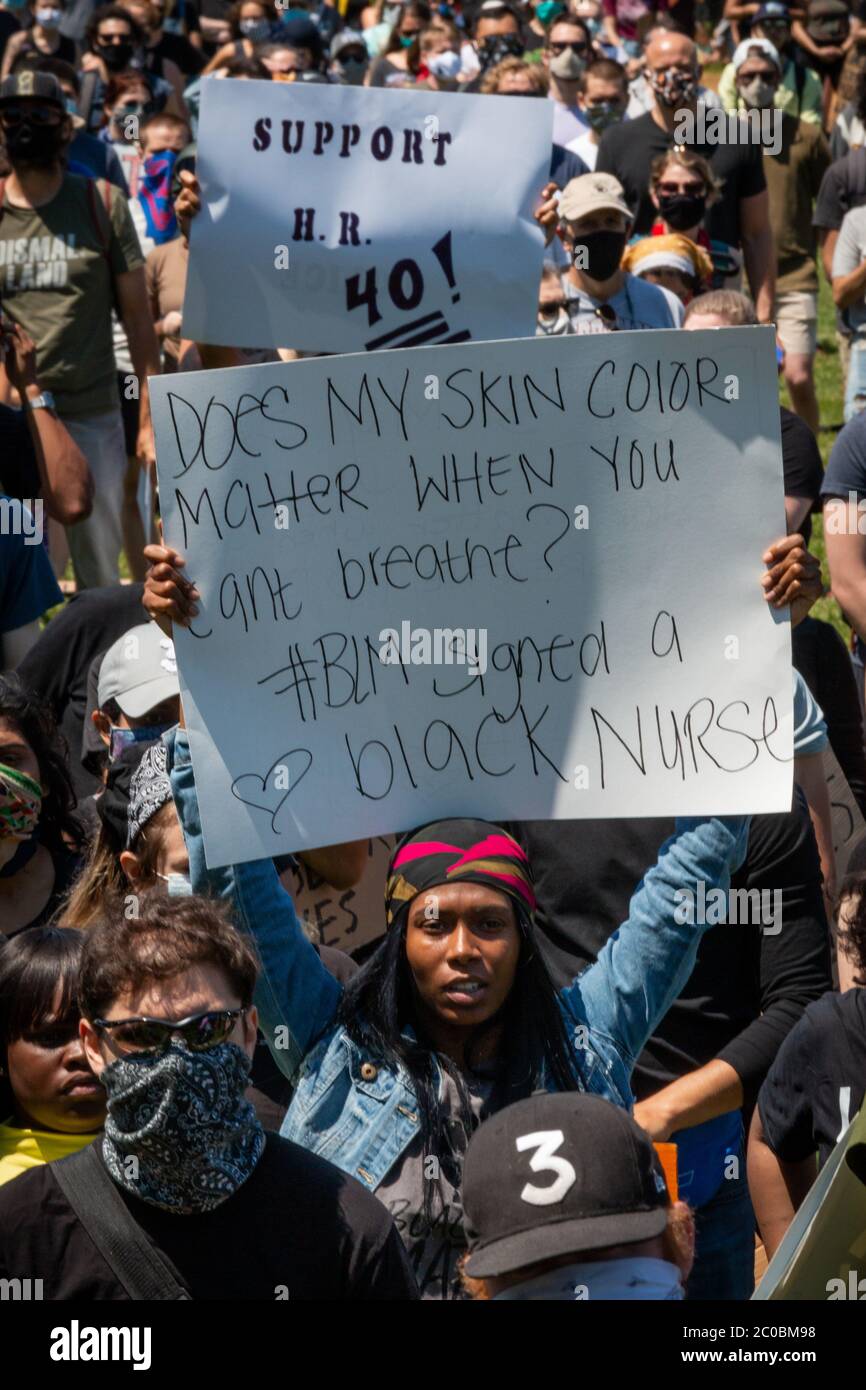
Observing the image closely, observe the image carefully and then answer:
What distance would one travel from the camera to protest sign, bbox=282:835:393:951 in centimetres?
397

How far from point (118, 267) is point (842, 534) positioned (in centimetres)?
359

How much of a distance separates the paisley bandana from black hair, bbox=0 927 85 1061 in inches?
19.9

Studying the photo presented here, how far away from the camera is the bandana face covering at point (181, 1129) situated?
2.58m

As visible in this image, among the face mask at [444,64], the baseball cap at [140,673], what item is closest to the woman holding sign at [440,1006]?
→ the baseball cap at [140,673]

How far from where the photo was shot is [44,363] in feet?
26.4

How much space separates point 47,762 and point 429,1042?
4.48 feet

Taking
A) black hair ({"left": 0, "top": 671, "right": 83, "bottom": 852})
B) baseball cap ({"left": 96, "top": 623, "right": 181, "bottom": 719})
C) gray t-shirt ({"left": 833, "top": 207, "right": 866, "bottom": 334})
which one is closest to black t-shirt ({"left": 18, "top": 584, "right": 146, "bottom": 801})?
baseball cap ({"left": 96, "top": 623, "right": 181, "bottom": 719})

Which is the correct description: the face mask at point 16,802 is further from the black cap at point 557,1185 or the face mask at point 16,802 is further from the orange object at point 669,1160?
the black cap at point 557,1185

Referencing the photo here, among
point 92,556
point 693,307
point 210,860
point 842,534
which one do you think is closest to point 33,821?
point 210,860

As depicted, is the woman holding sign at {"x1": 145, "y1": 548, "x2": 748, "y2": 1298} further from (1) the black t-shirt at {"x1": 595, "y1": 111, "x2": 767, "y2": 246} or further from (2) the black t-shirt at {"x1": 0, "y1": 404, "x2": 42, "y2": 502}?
(1) the black t-shirt at {"x1": 595, "y1": 111, "x2": 767, "y2": 246}

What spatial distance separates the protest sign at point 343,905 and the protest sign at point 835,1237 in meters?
1.74
